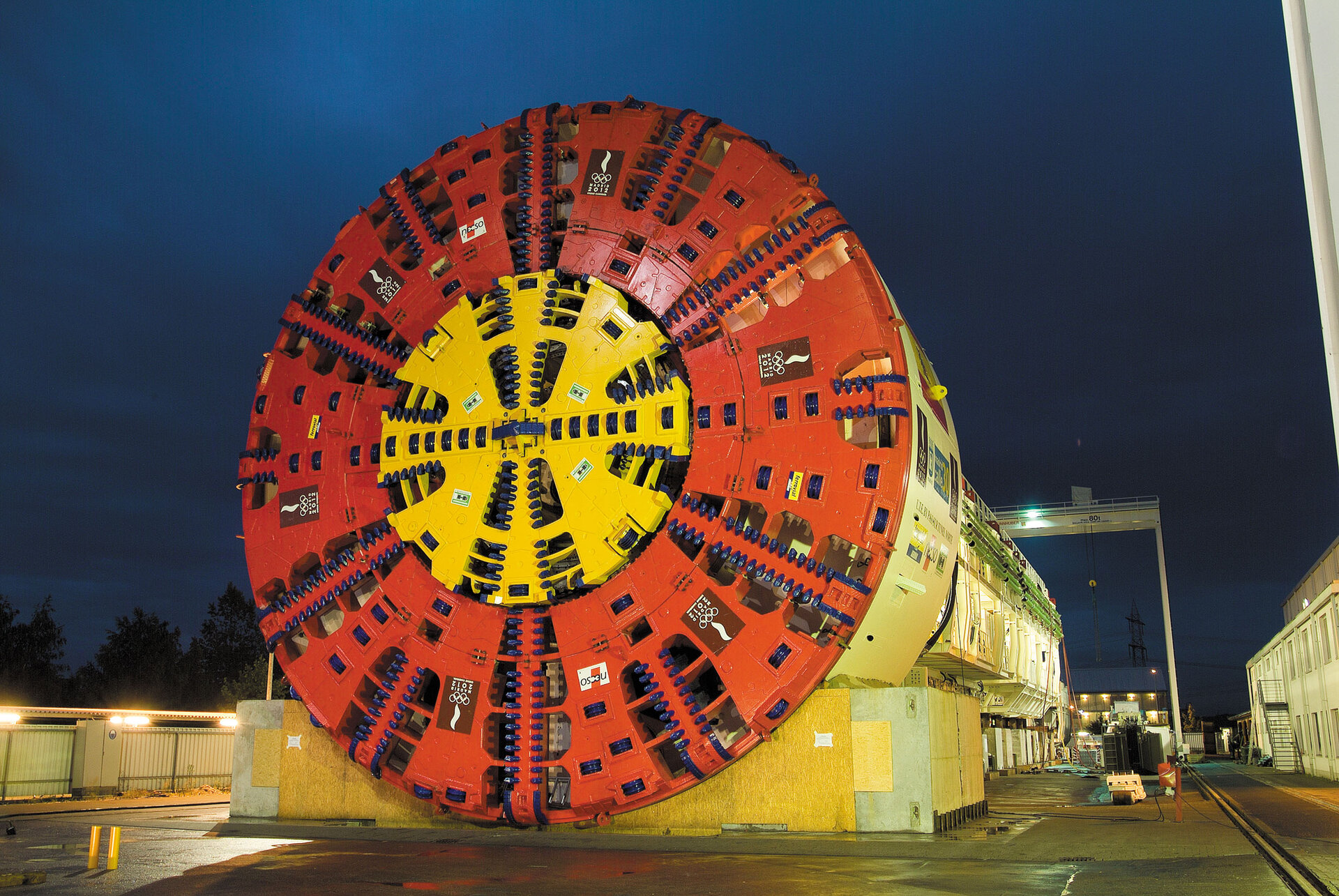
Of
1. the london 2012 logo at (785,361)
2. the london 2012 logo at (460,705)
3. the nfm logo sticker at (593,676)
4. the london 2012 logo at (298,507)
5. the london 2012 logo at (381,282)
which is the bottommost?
the london 2012 logo at (460,705)

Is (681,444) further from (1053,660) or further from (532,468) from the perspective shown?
(1053,660)

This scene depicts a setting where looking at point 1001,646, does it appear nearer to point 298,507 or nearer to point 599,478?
point 599,478

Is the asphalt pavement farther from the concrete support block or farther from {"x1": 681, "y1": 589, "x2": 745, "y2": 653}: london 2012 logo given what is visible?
{"x1": 681, "y1": 589, "x2": 745, "y2": 653}: london 2012 logo

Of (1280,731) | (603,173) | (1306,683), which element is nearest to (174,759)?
(603,173)

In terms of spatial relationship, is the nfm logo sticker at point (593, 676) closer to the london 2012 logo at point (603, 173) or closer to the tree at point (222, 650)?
the london 2012 logo at point (603, 173)

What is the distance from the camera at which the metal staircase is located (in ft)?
130

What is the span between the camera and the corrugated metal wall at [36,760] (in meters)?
21.7

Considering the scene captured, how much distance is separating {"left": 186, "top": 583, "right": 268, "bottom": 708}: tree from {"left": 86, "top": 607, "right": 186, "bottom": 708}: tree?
1.44 metres

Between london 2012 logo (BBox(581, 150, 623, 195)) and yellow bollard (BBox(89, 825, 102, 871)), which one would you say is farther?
london 2012 logo (BBox(581, 150, 623, 195))

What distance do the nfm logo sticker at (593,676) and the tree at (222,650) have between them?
5568cm

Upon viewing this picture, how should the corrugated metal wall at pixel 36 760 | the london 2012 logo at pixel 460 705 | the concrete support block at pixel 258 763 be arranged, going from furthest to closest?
the corrugated metal wall at pixel 36 760
the concrete support block at pixel 258 763
the london 2012 logo at pixel 460 705

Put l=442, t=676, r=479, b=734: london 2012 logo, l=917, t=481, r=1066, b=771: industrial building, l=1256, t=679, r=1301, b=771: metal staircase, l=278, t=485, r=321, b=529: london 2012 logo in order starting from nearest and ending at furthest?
l=442, t=676, r=479, b=734: london 2012 logo, l=278, t=485, r=321, b=529: london 2012 logo, l=917, t=481, r=1066, b=771: industrial building, l=1256, t=679, r=1301, b=771: metal staircase

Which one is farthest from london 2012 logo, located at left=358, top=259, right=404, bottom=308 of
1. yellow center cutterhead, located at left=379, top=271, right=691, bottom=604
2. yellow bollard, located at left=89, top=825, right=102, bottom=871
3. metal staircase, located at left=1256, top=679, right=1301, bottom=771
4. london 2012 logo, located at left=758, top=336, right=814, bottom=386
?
metal staircase, located at left=1256, top=679, right=1301, bottom=771

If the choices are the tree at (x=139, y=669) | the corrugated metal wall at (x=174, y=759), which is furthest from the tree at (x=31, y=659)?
the corrugated metal wall at (x=174, y=759)
